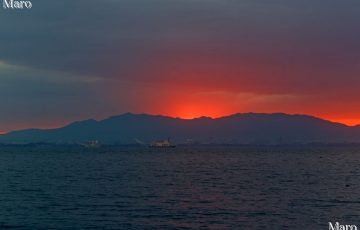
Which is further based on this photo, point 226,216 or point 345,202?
point 345,202

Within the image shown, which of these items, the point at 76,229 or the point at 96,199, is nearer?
the point at 76,229

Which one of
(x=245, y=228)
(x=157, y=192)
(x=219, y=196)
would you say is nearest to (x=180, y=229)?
(x=245, y=228)

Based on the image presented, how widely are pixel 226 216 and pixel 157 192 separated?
23.2 m

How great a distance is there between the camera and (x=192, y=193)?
72688mm

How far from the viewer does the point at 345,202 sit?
64.5 meters

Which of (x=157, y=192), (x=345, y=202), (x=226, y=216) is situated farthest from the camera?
(x=157, y=192)

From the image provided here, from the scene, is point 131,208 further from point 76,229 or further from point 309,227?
point 309,227

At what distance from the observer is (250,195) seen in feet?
232

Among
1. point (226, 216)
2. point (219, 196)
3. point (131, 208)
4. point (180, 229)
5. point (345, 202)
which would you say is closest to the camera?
point (180, 229)

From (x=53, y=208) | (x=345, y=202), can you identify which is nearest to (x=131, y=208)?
(x=53, y=208)

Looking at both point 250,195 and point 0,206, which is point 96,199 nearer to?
point 0,206

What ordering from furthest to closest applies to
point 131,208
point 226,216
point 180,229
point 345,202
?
point 345,202 → point 131,208 → point 226,216 → point 180,229

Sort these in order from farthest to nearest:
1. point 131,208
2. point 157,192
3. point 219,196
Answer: point 157,192 → point 219,196 → point 131,208

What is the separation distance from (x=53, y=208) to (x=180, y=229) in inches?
753
